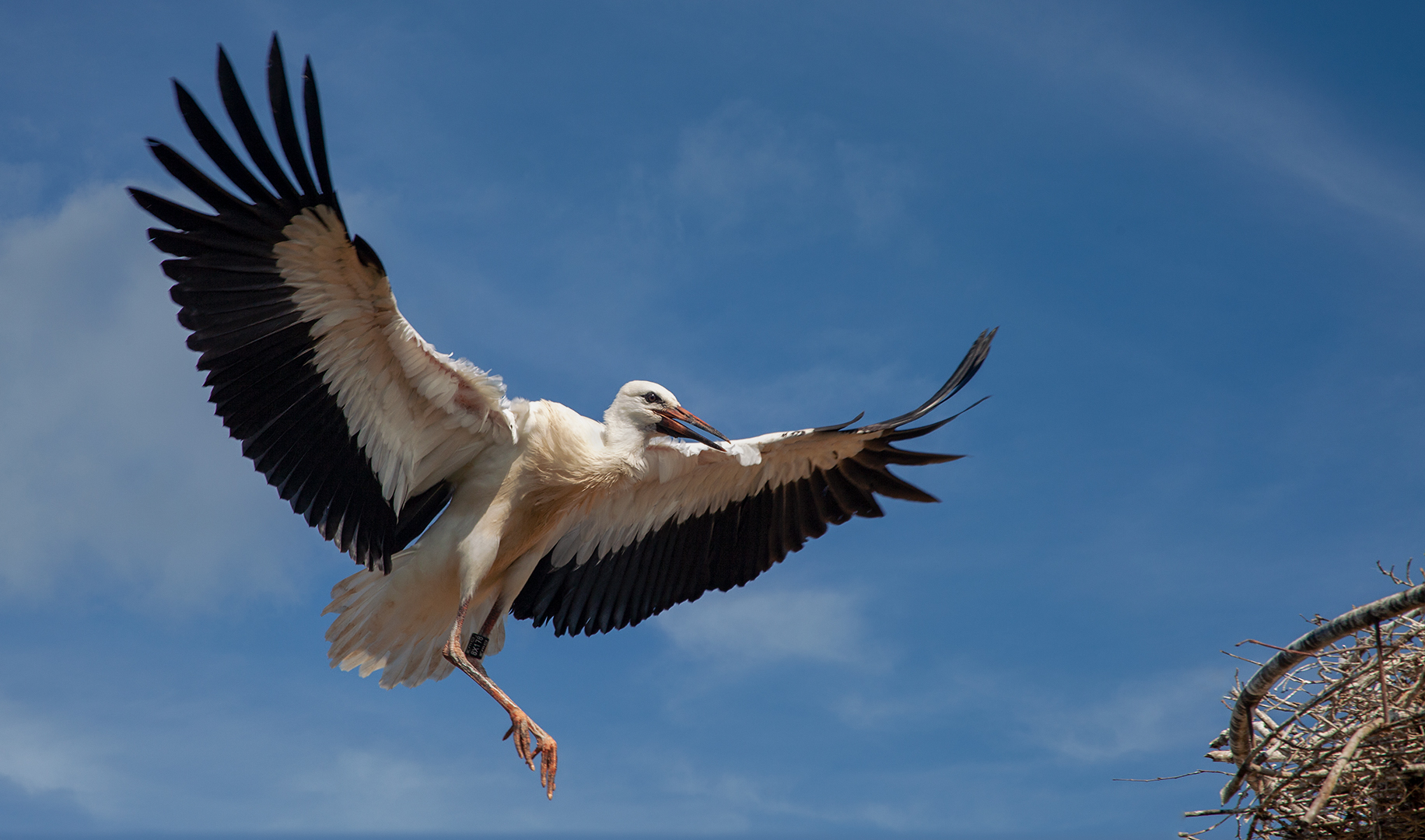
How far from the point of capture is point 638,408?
638 centimetres

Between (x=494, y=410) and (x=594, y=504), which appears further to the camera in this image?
(x=594, y=504)

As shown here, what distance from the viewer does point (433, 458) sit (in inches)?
241

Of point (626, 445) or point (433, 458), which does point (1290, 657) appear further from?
point (433, 458)

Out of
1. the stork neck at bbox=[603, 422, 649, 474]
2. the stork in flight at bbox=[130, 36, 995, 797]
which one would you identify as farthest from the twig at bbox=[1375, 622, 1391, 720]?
the stork neck at bbox=[603, 422, 649, 474]

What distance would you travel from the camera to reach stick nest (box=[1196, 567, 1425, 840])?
4.42 m

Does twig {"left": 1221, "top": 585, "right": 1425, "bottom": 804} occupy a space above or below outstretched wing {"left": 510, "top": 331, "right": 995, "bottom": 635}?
below

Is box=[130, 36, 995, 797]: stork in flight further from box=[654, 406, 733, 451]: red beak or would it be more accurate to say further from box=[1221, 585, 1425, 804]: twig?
box=[1221, 585, 1425, 804]: twig

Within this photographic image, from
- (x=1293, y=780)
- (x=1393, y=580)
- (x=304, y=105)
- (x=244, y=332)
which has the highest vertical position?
(x=304, y=105)

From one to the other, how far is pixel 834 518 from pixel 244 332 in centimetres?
328

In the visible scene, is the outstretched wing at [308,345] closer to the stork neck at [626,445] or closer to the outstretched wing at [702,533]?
the stork neck at [626,445]

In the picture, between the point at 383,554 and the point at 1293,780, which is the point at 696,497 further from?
the point at 1293,780

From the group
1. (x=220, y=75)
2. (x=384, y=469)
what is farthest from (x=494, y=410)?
(x=220, y=75)

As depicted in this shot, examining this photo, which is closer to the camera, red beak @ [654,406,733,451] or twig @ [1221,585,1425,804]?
twig @ [1221,585,1425,804]

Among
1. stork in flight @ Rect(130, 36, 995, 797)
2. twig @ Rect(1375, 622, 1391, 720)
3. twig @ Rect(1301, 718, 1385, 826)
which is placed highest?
stork in flight @ Rect(130, 36, 995, 797)
